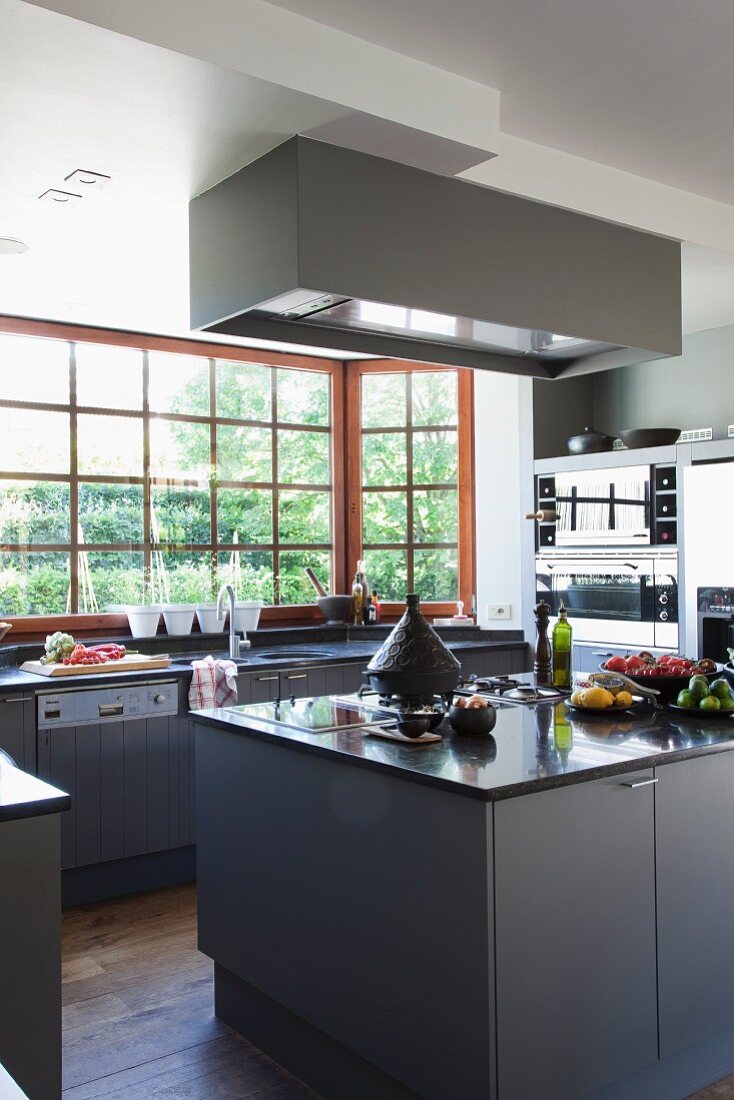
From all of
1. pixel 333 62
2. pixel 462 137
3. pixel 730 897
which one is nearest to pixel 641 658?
pixel 730 897

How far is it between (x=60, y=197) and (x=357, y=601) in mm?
2948

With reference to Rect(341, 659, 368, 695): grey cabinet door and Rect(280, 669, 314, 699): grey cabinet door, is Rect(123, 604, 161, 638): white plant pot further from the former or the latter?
Rect(341, 659, 368, 695): grey cabinet door

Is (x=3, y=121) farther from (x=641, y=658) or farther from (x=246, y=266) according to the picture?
(x=641, y=658)

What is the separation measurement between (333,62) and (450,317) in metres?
0.80

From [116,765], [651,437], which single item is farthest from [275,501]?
[651,437]

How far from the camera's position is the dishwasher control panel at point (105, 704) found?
4.02 metres

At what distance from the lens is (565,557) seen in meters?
5.30

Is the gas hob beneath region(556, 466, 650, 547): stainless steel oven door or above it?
beneath

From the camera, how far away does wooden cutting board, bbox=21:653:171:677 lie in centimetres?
414

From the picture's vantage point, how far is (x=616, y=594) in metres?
5.06

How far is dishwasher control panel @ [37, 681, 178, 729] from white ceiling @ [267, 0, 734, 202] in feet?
8.76

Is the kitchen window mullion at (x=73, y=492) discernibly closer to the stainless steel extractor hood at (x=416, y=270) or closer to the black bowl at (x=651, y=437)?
the stainless steel extractor hood at (x=416, y=270)

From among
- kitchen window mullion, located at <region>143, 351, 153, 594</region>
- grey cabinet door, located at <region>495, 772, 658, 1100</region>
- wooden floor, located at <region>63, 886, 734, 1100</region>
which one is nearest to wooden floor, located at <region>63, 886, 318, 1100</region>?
wooden floor, located at <region>63, 886, 734, 1100</region>

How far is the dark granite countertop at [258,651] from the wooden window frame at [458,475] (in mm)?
322
